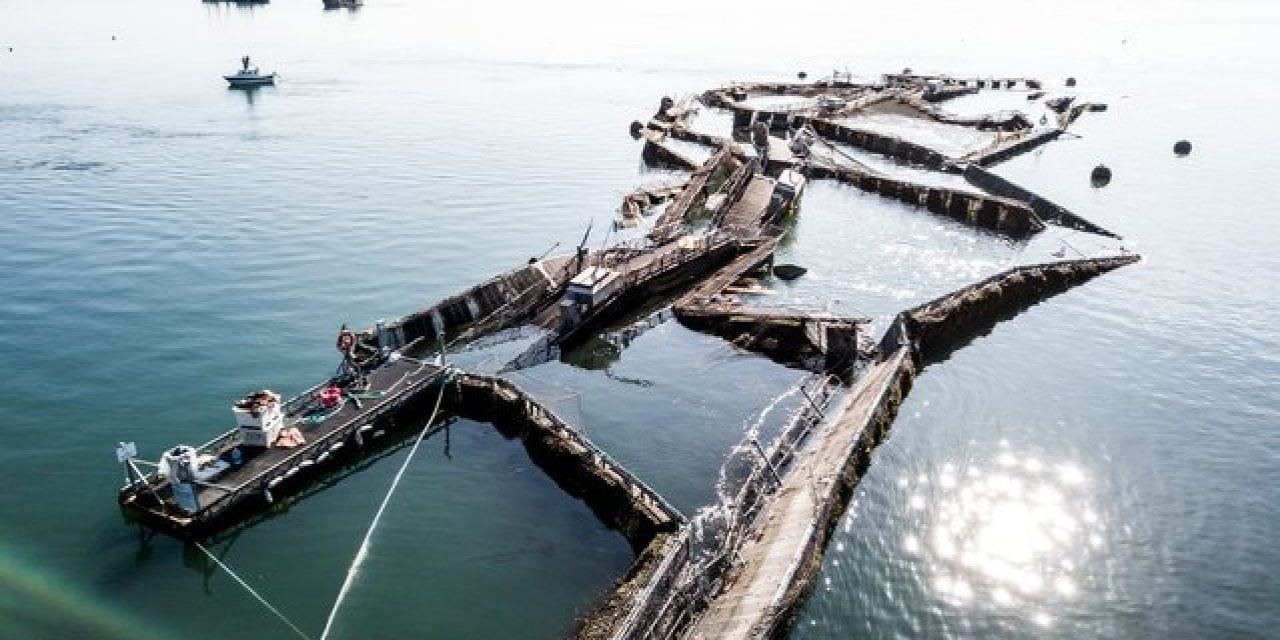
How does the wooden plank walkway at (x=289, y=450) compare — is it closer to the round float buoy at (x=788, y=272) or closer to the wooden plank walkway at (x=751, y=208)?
the round float buoy at (x=788, y=272)

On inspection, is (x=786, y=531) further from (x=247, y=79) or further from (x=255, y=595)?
(x=247, y=79)

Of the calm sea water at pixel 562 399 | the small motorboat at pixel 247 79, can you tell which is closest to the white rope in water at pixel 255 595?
the calm sea water at pixel 562 399

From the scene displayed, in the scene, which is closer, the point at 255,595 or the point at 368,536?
the point at 255,595

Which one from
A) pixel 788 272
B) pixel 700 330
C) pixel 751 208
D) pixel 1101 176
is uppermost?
pixel 1101 176

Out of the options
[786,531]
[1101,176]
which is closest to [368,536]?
[786,531]

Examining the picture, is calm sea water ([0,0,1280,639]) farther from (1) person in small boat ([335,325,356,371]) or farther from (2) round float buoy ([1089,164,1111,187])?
(1) person in small boat ([335,325,356,371])

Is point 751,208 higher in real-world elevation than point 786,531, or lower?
higher

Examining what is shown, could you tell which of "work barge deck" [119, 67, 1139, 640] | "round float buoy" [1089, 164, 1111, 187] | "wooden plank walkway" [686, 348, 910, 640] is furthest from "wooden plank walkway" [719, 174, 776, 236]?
"round float buoy" [1089, 164, 1111, 187]
